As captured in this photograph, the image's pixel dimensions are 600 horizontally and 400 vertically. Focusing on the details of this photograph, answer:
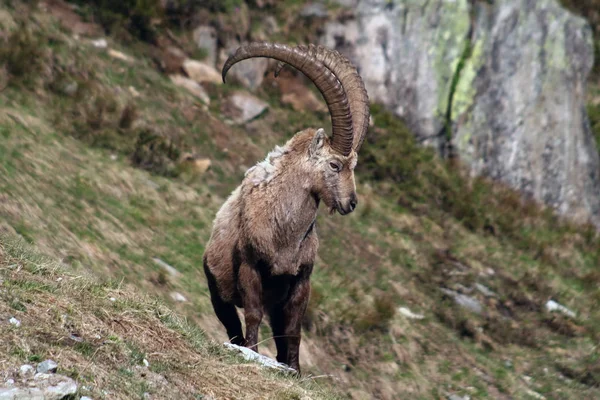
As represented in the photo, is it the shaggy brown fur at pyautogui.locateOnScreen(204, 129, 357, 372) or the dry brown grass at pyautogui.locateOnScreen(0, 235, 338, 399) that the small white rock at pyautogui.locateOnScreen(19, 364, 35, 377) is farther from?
the shaggy brown fur at pyautogui.locateOnScreen(204, 129, 357, 372)

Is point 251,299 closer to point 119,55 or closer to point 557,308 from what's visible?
point 557,308

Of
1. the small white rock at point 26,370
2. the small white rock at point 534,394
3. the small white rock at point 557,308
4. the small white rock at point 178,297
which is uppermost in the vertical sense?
the small white rock at point 557,308

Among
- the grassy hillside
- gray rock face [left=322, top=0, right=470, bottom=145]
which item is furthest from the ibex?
gray rock face [left=322, top=0, right=470, bottom=145]

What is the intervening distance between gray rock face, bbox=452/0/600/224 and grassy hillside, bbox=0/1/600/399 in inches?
42.3

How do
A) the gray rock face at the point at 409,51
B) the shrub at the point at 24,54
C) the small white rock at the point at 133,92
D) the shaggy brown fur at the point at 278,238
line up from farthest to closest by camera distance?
1. the gray rock face at the point at 409,51
2. the small white rock at the point at 133,92
3. the shrub at the point at 24,54
4. the shaggy brown fur at the point at 278,238

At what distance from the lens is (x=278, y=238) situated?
821 cm

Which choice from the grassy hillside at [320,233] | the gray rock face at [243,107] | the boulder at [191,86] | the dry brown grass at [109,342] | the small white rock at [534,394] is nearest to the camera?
the dry brown grass at [109,342]

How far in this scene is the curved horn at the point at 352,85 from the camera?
902 cm

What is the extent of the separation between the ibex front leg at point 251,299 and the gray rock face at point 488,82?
13.4 m

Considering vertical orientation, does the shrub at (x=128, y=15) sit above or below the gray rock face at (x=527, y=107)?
below

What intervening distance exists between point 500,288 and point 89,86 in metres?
8.12

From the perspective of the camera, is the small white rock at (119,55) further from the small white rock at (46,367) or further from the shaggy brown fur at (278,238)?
the small white rock at (46,367)

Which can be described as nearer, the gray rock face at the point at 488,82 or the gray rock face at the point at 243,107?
the gray rock face at the point at 243,107

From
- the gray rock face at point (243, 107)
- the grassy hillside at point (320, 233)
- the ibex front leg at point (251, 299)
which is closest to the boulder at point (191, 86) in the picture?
the grassy hillside at point (320, 233)
